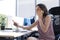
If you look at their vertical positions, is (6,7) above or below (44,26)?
above

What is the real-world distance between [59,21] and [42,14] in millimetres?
1172

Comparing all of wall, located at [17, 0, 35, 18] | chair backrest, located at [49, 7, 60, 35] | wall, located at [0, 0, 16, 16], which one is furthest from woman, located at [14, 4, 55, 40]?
wall, located at [17, 0, 35, 18]

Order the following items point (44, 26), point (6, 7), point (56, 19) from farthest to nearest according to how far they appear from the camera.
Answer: point (6, 7) < point (56, 19) < point (44, 26)

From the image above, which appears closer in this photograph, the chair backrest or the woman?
the woman

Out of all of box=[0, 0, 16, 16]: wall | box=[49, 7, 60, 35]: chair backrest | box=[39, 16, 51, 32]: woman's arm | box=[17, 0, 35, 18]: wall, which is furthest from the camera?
box=[17, 0, 35, 18]: wall

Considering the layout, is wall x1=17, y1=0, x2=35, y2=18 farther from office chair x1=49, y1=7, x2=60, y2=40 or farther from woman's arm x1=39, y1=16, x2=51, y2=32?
woman's arm x1=39, y1=16, x2=51, y2=32

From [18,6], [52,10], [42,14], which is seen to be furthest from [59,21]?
[18,6]

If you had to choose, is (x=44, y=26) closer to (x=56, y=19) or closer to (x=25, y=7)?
(x=56, y=19)

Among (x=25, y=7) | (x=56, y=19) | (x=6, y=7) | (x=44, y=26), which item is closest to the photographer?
(x=44, y=26)

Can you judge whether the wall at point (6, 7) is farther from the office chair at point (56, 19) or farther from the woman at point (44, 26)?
the woman at point (44, 26)

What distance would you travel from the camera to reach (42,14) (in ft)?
8.18

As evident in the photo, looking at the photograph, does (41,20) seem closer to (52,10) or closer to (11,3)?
(52,10)

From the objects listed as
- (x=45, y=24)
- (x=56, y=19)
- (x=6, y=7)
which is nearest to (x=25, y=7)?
(x=6, y=7)

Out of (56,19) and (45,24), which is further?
(56,19)
